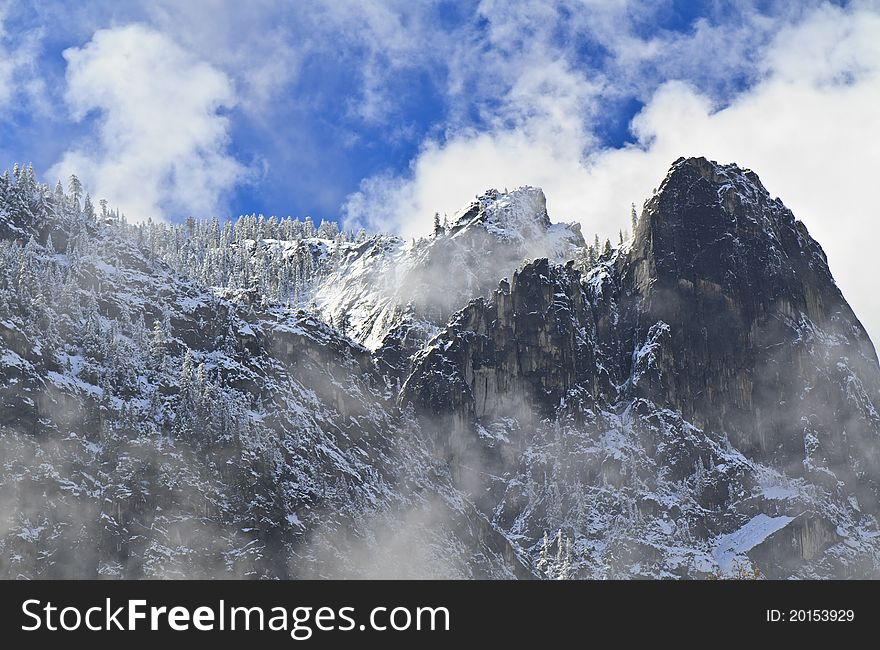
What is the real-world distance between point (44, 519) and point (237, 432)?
40212mm

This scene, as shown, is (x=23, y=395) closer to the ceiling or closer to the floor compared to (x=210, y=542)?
closer to the ceiling

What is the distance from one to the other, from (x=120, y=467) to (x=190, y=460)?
12215mm

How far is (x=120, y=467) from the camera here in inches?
7008

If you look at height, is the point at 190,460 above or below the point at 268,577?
above

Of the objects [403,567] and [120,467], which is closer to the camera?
[120,467]

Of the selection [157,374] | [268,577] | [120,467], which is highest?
[157,374]
